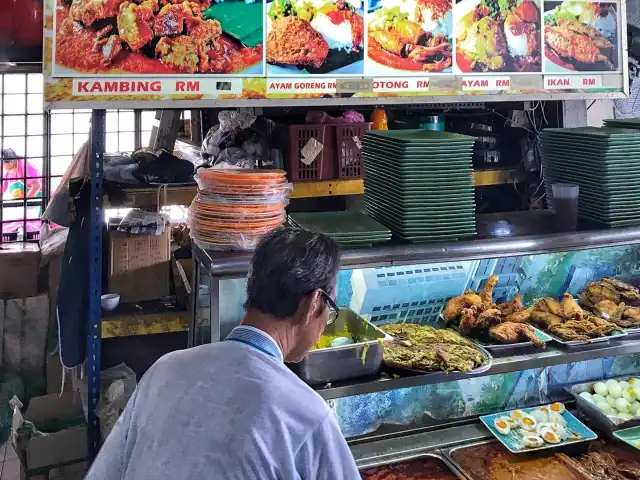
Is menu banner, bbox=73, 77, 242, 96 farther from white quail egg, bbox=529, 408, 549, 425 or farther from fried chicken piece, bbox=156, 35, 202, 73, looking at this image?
white quail egg, bbox=529, 408, 549, 425

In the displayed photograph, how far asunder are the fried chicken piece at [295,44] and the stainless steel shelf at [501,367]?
1.39 metres

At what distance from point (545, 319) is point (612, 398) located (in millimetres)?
540

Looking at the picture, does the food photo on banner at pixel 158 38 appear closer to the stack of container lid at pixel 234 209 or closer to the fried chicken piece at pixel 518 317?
the stack of container lid at pixel 234 209

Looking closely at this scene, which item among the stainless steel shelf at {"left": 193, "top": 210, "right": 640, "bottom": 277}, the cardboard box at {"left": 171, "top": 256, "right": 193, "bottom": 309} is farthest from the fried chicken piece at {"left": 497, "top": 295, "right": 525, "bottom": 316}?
the cardboard box at {"left": 171, "top": 256, "right": 193, "bottom": 309}

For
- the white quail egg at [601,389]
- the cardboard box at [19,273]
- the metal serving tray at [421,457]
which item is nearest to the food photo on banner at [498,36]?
the white quail egg at [601,389]

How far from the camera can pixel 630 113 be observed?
189 inches

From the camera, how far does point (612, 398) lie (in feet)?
8.89

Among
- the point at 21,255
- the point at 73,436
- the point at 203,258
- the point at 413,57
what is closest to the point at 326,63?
the point at 413,57

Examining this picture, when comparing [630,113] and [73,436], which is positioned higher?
[630,113]

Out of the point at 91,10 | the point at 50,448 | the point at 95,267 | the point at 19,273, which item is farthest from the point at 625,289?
the point at 19,273

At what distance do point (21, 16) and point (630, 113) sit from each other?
4.18 m

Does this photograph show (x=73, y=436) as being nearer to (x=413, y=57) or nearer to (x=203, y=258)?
(x=203, y=258)

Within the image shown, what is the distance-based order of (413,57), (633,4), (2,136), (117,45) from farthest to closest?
1. (2,136)
2. (633,4)
3. (413,57)
4. (117,45)

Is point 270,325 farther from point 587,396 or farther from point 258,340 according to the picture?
point 587,396
